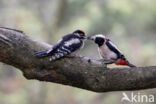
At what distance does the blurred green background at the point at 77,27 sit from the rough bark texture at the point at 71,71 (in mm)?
7008

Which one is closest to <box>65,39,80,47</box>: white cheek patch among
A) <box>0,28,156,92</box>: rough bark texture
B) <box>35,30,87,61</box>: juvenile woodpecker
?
<box>35,30,87,61</box>: juvenile woodpecker

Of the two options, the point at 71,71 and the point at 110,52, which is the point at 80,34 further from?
the point at 71,71

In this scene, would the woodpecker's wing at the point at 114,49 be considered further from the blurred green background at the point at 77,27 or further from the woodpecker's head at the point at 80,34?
the blurred green background at the point at 77,27

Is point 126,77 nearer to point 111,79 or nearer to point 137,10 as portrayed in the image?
point 111,79

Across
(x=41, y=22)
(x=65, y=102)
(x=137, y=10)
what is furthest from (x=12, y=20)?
(x=137, y=10)

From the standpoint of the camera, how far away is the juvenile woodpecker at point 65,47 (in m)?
4.27

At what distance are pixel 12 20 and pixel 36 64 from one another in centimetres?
836

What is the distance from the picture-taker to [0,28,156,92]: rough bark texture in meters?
4.24

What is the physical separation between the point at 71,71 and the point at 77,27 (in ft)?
28.2

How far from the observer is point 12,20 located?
12.4 meters

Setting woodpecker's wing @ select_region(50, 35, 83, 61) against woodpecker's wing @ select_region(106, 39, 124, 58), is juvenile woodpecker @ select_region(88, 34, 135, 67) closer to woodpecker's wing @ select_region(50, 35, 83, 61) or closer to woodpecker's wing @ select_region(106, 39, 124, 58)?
woodpecker's wing @ select_region(106, 39, 124, 58)

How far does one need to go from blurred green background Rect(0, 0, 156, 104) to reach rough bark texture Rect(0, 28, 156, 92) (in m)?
7.01

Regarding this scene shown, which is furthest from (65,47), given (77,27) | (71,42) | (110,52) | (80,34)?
(77,27)

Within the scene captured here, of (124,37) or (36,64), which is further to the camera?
(124,37)
